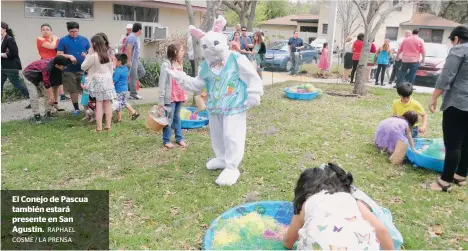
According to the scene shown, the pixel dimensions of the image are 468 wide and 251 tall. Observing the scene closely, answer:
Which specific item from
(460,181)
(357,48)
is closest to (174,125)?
(460,181)

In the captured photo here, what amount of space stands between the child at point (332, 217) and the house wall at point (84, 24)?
988 cm

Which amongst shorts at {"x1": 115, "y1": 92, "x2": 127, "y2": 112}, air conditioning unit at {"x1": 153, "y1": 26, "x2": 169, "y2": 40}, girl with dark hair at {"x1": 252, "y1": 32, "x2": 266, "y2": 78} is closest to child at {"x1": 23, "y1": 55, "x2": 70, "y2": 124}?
shorts at {"x1": 115, "y1": 92, "x2": 127, "y2": 112}

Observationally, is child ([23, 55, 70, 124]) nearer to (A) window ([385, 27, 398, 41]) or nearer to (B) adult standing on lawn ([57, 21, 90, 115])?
(B) adult standing on lawn ([57, 21, 90, 115])

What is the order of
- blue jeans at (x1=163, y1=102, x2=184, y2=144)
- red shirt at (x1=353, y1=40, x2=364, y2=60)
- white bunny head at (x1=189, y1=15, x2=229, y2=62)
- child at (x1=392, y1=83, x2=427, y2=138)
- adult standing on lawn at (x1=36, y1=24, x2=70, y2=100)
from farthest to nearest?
1. red shirt at (x1=353, y1=40, x2=364, y2=60)
2. adult standing on lawn at (x1=36, y1=24, x2=70, y2=100)
3. blue jeans at (x1=163, y1=102, x2=184, y2=144)
4. child at (x1=392, y1=83, x2=427, y2=138)
5. white bunny head at (x1=189, y1=15, x2=229, y2=62)

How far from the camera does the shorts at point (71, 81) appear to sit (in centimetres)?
676

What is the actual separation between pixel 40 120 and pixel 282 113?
464cm

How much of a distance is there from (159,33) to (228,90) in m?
9.80

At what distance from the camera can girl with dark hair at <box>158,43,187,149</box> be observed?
16.4ft

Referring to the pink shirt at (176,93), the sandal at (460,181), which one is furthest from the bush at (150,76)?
the sandal at (460,181)

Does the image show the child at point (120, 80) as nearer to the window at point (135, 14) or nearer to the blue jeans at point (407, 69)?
the window at point (135, 14)

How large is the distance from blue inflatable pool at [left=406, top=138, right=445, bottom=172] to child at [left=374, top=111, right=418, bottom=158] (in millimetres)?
162

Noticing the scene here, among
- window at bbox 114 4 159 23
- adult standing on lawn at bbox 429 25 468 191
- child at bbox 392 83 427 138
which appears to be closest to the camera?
adult standing on lawn at bbox 429 25 468 191

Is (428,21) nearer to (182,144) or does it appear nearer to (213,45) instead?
(182,144)

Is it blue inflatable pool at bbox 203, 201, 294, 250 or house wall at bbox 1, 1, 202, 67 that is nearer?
blue inflatable pool at bbox 203, 201, 294, 250
